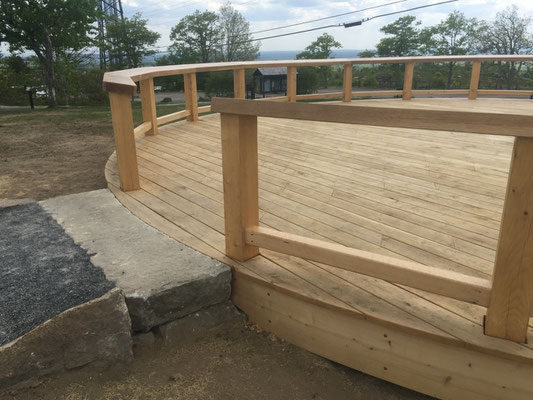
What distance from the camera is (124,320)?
5.85 feet

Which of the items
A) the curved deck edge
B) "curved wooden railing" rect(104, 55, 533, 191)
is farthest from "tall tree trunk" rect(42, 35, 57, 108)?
the curved deck edge

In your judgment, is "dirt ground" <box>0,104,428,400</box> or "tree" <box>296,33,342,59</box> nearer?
"dirt ground" <box>0,104,428,400</box>

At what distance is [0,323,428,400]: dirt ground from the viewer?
5.55 ft

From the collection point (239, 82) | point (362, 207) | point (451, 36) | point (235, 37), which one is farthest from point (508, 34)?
point (362, 207)

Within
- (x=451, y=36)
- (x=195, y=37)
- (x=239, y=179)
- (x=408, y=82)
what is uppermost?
(x=195, y=37)

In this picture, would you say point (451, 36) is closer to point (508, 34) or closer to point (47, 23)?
point (508, 34)

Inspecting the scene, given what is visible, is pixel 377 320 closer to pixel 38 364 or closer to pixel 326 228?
pixel 326 228

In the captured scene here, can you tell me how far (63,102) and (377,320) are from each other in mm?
20376

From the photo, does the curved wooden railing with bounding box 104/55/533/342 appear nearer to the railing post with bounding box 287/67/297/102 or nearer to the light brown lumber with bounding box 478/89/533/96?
the railing post with bounding box 287/67/297/102

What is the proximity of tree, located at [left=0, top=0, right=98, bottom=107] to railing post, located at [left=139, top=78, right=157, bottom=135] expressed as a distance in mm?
11065

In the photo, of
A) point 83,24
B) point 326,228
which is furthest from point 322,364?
point 83,24

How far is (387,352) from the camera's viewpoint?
175cm

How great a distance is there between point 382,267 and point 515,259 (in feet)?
1.52

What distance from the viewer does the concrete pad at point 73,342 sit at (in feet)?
5.13
